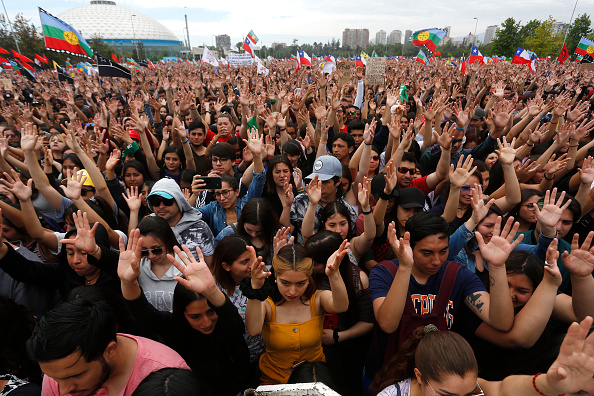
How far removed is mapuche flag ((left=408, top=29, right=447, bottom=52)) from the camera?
15531mm

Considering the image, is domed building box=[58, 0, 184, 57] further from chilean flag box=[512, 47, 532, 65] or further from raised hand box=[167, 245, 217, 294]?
raised hand box=[167, 245, 217, 294]

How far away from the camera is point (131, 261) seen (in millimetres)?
2061

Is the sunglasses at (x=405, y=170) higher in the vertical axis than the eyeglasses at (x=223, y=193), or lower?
higher

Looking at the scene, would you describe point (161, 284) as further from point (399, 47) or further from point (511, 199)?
point (399, 47)

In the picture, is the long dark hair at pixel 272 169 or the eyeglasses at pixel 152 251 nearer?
the eyeglasses at pixel 152 251

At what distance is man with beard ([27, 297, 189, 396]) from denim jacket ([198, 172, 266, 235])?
81.9 inches

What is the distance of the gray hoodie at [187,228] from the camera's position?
3154 millimetres

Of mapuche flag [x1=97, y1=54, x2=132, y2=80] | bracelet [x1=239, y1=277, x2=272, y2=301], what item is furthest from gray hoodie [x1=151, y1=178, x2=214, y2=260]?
mapuche flag [x1=97, y1=54, x2=132, y2=80]

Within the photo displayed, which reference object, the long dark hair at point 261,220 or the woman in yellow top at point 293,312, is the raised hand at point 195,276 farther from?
the long dark hair at point 261,220

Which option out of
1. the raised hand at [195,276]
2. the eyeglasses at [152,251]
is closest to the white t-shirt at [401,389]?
the raised hand at [195,276]

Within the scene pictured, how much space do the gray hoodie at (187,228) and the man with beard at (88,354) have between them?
1.47 metres

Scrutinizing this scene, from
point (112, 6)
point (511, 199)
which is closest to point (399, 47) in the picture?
point (511, 199)

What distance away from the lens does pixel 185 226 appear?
3.23 meters

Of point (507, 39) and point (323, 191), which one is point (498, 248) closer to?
point (323, 191)
